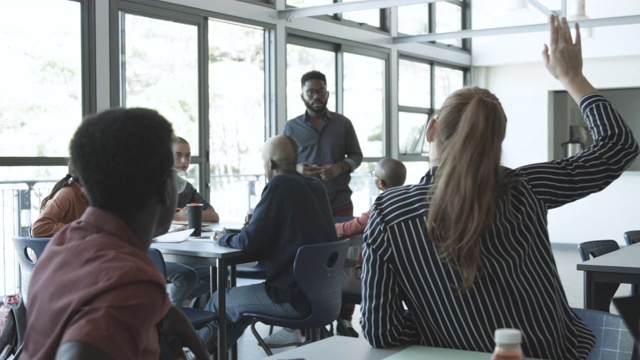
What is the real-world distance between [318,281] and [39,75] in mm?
3062

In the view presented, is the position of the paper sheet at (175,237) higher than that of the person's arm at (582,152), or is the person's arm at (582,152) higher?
the person's arm at (582,152)

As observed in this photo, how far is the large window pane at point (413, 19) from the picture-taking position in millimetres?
10297

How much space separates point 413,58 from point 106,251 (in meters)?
9.53

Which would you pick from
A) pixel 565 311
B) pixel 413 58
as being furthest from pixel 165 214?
pixel 413 58

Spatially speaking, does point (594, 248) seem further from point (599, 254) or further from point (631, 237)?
point (631, 237)

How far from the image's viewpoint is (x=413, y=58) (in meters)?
10.5

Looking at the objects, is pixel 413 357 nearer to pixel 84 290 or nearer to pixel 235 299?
pixel 84 290

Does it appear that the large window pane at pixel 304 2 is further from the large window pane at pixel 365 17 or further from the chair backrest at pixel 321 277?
the chair backrest at pixel 321 277

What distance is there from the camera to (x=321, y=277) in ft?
12.1

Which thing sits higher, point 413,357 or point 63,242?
point 63,242

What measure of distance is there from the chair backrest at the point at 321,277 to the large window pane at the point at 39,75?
2667mm

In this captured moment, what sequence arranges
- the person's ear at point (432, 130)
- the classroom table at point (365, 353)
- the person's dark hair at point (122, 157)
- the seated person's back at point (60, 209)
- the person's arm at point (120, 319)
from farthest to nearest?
the seated person's back at point (60, 209)
the person's ear at point (432, 130)
the classroom table at point (365, 353)
the person's dark hair at point (122, 157)
the person's arm at point (120, 319)

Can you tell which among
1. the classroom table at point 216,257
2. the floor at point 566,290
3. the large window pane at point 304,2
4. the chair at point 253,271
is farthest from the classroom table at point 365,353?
the large window pane at point 304,2

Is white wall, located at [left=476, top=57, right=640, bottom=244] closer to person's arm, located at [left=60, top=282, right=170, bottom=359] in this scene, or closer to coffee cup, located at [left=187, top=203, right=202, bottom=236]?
coffee cup, located at [left=187, top=203, right=202, bottom=236]
